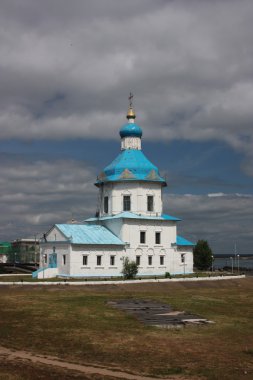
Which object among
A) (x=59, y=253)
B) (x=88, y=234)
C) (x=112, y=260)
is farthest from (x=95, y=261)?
(x=59, y=253)

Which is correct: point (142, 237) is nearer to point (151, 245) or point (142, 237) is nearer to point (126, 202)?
point (151, 245)

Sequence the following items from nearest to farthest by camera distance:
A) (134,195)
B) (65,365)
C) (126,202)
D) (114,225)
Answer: (65,365)
(114,225)
(134,195)
(126,202)

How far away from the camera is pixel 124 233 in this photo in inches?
1983

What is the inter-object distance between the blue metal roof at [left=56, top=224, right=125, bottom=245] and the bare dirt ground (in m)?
30.7

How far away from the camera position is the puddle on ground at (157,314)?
22.3 m

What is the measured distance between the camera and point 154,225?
52.5m

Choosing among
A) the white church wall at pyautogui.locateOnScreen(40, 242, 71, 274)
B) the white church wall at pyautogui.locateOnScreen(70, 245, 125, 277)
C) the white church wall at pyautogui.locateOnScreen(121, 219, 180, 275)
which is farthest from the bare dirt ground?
the white church wall at pyautogui.locateOnScreen(121, 219, 180, 275)

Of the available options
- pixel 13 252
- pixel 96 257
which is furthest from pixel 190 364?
pixel 13 252

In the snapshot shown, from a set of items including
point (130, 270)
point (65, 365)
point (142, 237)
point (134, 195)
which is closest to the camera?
point (65, 365)

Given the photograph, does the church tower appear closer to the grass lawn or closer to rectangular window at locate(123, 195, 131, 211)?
rectangular window at locate(123, 195, 131, 211)

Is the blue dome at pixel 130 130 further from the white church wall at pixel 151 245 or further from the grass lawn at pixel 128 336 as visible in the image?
the grass lawn at pixel 128 336

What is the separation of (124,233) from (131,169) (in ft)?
24.0

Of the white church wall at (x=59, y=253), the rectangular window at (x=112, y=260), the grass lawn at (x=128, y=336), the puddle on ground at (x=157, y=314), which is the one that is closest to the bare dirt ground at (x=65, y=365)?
the grass lawn at (x=128, y=336)

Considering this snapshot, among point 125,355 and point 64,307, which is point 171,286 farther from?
point 125,355
